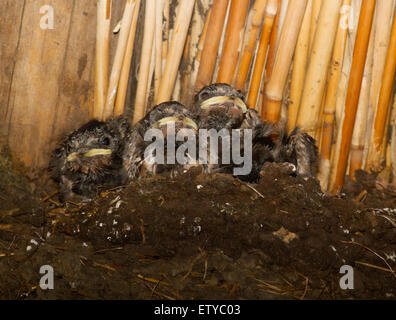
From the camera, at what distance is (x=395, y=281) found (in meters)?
1.94

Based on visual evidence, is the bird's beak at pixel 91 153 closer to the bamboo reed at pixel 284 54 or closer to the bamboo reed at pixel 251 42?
the bamboo reed at pixel 251 42

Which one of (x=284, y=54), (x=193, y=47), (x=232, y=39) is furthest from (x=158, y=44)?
(x=284, y=54)

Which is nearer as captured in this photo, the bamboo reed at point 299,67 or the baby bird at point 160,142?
the baby bird at point 160,142

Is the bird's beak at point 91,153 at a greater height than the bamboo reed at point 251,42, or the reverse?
the bamboo reed at point 251,42

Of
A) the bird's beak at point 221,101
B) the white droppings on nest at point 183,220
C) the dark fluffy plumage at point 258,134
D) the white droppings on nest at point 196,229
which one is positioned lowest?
the white droppings on nest at point 196,229

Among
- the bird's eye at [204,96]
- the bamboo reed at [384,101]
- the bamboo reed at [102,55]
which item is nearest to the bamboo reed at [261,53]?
the bird's eye at [204,96]

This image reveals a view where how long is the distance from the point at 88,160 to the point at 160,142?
0.50m

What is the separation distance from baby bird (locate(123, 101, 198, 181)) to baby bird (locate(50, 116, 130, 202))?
104mm

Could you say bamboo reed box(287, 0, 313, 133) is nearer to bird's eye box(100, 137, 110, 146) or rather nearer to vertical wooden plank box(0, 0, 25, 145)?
bird's eye box(100, 137, 110, 146)

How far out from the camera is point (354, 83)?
2.88 m

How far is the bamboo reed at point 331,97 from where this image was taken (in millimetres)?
2902

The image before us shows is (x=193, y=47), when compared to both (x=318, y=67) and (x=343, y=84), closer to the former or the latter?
(x=318, y=67)

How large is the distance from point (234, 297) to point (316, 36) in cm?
179

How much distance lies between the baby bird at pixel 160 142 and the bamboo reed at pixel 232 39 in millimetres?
430
